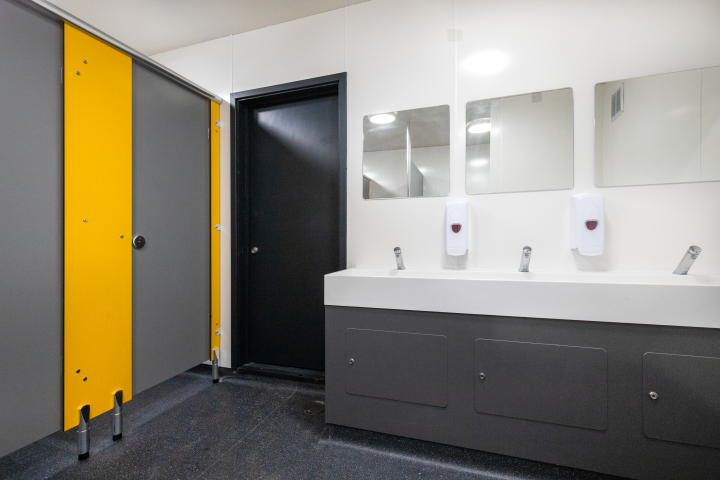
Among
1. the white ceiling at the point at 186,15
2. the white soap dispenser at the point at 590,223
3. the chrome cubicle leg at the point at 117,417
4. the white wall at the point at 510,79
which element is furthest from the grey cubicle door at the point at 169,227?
the white soap dispenser at the point at 590,223

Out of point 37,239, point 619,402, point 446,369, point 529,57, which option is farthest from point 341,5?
point 619,402

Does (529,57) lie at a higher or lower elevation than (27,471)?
higher

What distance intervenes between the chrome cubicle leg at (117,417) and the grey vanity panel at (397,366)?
1.07m

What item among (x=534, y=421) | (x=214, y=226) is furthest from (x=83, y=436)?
(x=534, y=421)

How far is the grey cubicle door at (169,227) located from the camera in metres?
1.68

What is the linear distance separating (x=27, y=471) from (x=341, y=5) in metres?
2.73

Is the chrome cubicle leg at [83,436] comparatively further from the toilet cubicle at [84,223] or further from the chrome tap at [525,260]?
the chrome tap at [525,260]

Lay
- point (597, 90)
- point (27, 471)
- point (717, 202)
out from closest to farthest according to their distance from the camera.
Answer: point (27, 471), point (717, 202), point (597, 90)

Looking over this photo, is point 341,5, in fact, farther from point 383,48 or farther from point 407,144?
point 407,144

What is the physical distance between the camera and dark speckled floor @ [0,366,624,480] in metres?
1.31

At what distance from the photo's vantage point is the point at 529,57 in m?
1.67

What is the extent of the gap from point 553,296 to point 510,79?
1.14 metres

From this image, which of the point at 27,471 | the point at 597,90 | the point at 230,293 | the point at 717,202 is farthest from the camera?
the point at 230,293

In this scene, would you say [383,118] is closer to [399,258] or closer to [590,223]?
[399,258]
